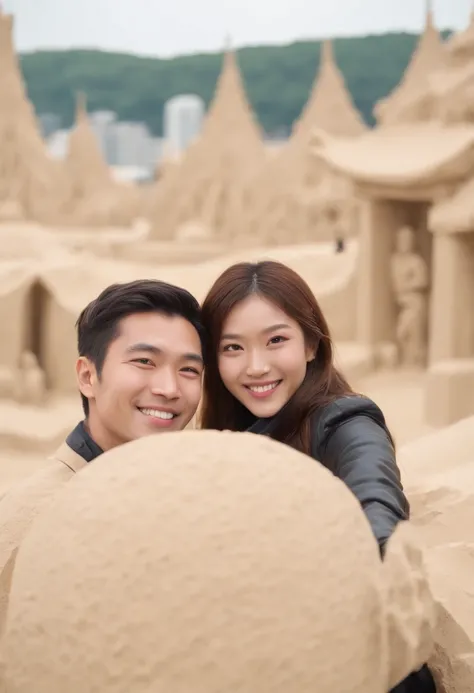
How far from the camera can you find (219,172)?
1552cm

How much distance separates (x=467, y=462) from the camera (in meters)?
2.17

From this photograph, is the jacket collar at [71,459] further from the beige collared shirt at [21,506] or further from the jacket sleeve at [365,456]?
the jacket sleeve at [365,456]

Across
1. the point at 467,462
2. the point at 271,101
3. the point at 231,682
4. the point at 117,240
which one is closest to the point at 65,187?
the point at 117,240

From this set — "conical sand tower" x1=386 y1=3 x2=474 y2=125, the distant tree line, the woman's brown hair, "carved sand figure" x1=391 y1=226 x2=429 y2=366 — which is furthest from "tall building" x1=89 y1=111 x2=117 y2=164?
the woman's brown hair

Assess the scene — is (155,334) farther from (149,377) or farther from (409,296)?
(409,296)

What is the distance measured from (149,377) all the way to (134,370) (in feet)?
0.09

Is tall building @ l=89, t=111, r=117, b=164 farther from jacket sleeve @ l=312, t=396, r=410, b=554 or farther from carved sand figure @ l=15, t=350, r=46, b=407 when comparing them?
jacket sleeve @ l=312, t=396, r=410, b=554

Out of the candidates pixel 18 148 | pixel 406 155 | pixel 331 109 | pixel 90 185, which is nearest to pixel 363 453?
pixel 406 155

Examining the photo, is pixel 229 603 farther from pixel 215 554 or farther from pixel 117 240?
pixel 117 240

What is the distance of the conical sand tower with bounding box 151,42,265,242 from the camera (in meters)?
15.3

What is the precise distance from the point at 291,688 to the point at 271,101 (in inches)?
946

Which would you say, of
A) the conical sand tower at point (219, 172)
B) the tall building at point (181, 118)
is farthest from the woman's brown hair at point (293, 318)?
the tall building at point (181, 118)

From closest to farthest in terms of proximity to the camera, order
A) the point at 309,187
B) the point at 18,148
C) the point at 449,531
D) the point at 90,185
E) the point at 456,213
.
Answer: the point at 449,531
the point at 456,213
the point at 309,187
the point at 18,148
the point at 90,185

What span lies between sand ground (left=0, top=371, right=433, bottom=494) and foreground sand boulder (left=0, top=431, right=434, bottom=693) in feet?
18.1
